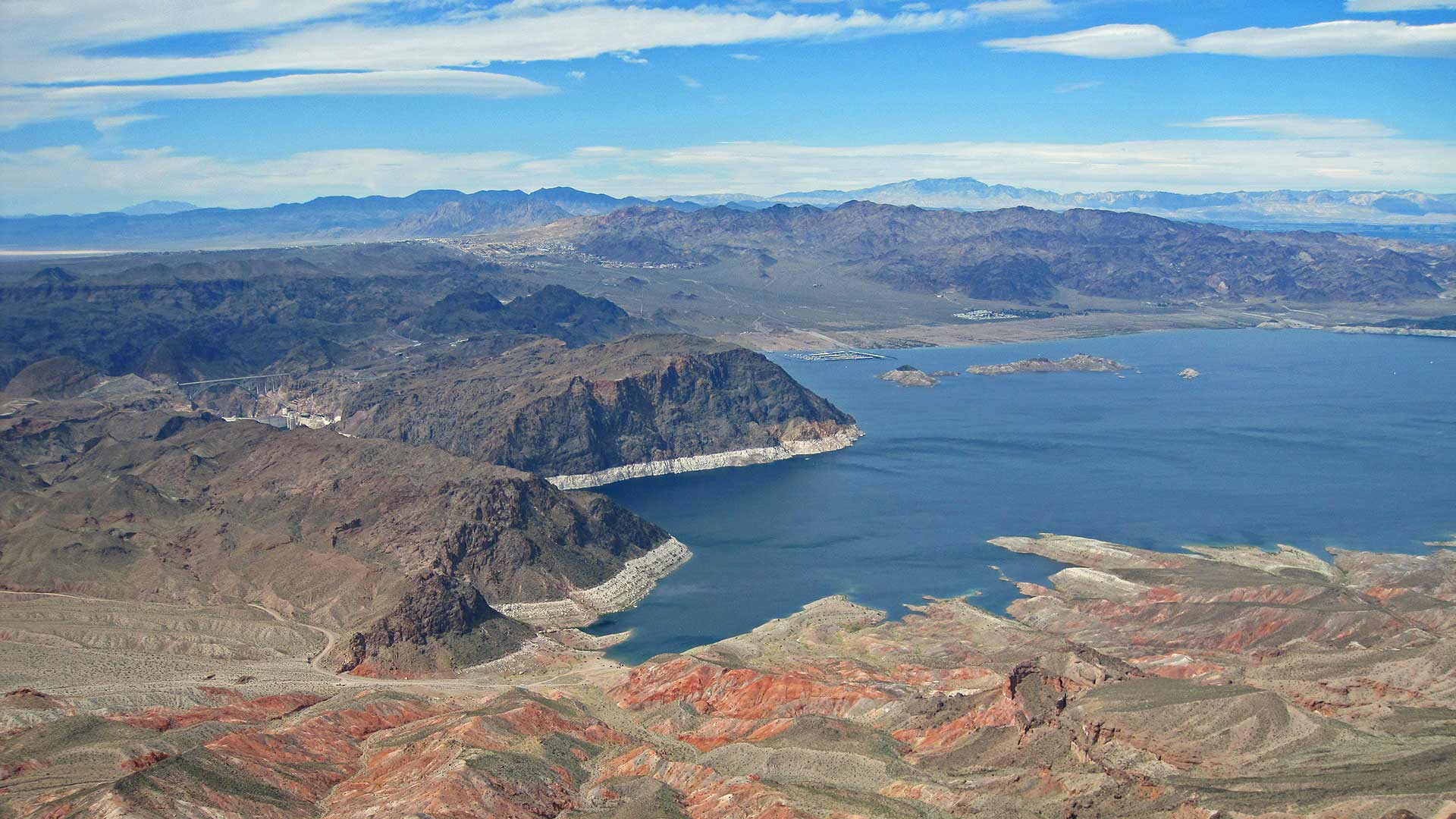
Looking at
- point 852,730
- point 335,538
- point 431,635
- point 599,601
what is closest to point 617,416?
point 335,538

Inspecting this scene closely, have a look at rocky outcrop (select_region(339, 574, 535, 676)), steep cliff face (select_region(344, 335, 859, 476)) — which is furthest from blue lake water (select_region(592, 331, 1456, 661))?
rocky outcrop (select_region(339, 574, 535, 676))

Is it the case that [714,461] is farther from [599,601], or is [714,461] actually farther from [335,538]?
[335,538]

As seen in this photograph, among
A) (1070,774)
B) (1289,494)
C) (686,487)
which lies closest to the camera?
(1070,774)

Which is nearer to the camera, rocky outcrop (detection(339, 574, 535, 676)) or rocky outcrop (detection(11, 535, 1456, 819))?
rocky outcrop (detection(11, 535, 1456, 819))

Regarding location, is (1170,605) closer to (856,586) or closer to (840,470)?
(856,586)

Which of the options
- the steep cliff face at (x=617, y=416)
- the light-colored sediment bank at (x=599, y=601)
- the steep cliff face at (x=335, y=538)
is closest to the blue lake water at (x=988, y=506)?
the light-colored sediment bank at (x=599, y=601)

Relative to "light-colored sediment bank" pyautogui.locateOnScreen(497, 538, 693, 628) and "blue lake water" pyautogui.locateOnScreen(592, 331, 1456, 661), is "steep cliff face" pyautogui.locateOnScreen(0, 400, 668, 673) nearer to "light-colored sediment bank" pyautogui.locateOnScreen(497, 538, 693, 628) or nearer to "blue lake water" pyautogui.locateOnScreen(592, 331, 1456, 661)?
"light-colored sediment bank" pyautogui.locateOnScreen(497, 538, 693, 628)

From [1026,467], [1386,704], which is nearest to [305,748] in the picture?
[1386,704]
